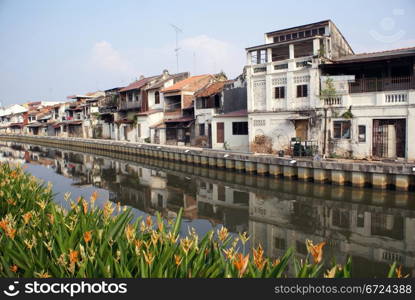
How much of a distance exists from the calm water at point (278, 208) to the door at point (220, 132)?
144 inches

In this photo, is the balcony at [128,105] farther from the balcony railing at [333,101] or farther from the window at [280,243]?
the window at [280,243]

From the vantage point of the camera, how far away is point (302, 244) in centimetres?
1222

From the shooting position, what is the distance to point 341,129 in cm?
2191

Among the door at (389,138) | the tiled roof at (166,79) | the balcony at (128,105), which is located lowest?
the door at (389,138)

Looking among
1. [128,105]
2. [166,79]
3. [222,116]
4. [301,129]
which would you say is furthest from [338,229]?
[128,105]

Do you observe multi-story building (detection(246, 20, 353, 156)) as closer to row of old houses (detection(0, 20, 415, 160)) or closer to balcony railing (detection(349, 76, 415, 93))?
row of old houses (detection(0, 20, 415, 160))

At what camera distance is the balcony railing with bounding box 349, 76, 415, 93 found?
66.8ft

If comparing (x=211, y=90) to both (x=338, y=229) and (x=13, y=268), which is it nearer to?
(x=338, y=229)

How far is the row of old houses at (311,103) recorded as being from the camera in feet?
66.2

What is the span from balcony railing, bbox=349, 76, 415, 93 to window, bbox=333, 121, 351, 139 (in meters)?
2.43

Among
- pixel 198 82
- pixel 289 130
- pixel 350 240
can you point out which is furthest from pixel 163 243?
pixel 198 82

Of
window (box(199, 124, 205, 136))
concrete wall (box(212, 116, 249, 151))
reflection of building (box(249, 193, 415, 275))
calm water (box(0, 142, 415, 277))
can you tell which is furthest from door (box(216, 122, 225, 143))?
reflection of building (box(249, 193, 415, 275))

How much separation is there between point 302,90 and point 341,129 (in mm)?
3926

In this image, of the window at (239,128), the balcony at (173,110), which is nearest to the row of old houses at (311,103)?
the window at (239,128)
